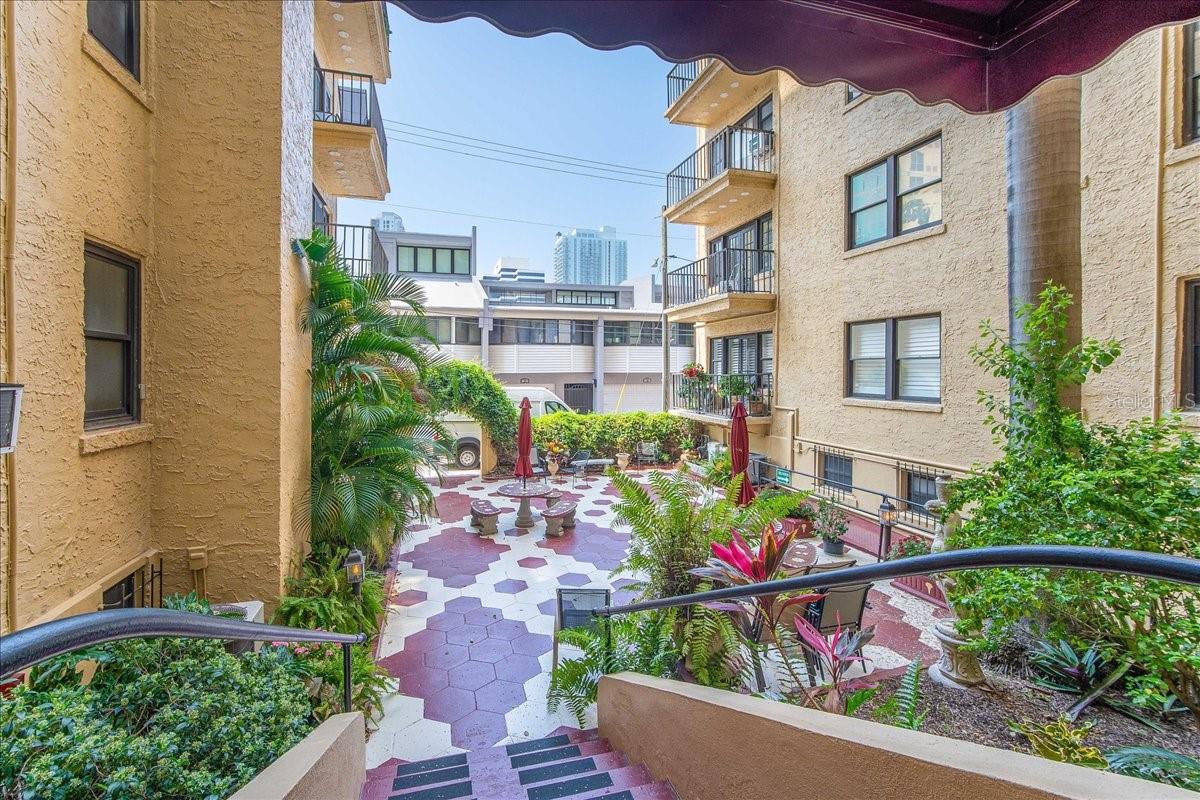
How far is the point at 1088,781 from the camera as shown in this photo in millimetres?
1323

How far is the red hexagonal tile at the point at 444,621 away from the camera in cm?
643

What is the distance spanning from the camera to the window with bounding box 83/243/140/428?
3941 millimetres

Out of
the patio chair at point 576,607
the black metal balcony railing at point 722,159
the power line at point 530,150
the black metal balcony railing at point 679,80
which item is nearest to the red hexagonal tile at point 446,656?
the patio chair at point 576,607

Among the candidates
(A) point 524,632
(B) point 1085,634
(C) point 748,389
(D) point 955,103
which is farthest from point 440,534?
(D) point 955,103

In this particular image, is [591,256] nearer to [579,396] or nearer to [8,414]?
[579,396]

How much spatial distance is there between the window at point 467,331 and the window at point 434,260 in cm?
561

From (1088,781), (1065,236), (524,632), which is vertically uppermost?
(1065,236)

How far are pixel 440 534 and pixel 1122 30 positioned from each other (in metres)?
10.1

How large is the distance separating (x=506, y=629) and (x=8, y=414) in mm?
4955

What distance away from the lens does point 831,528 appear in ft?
25.8

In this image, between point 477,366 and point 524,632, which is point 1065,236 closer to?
point 524,632

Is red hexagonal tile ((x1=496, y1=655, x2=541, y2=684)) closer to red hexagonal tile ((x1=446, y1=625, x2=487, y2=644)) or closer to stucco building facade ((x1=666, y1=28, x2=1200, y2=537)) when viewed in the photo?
red hexagonal tile ((x1=446, y1=625, x2=487, y2=644))

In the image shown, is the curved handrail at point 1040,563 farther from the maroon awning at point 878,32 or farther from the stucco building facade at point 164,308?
the stucco building facade at point 164,308

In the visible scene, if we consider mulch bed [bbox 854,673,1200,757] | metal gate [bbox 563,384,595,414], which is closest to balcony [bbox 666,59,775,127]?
mulch bed [bbox 854,673,1200,757]
